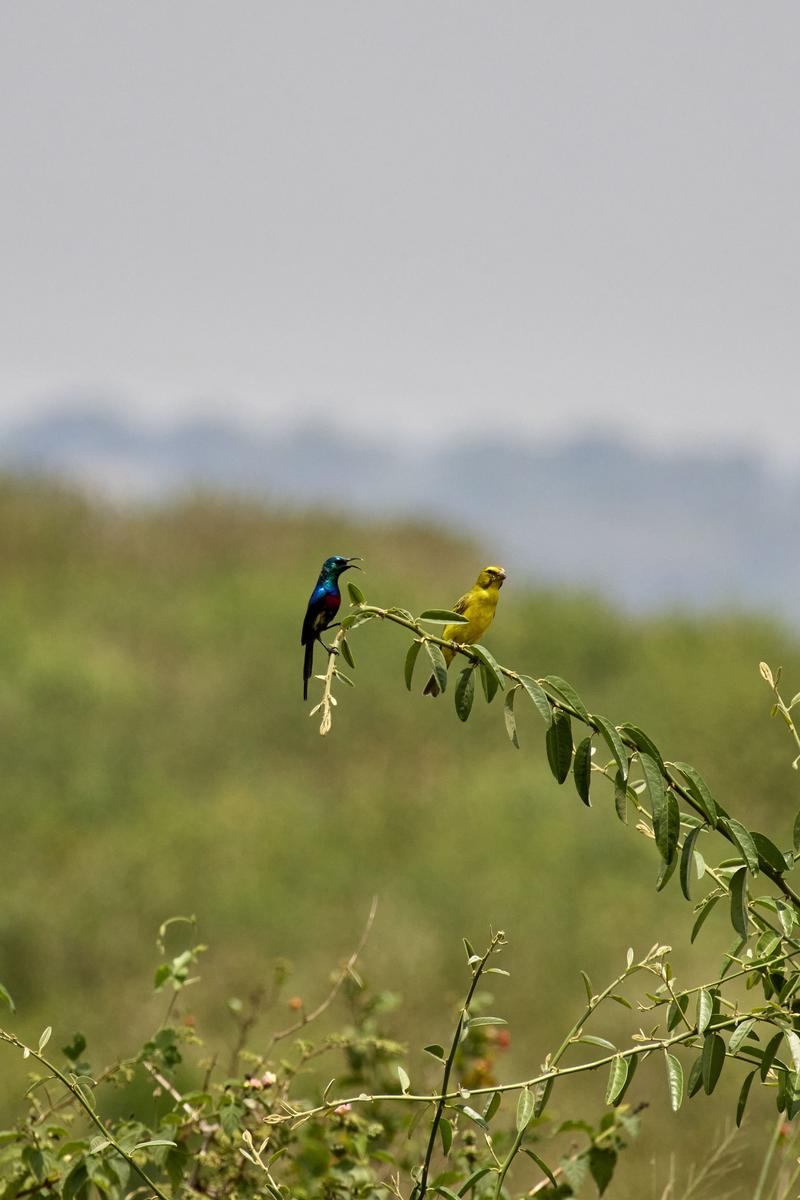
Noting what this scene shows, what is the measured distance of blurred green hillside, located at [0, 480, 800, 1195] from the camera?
11.6 m

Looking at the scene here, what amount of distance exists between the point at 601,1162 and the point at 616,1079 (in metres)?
0.65

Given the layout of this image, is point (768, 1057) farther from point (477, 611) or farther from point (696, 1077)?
point (477, 611)

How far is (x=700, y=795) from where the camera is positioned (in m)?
1.88

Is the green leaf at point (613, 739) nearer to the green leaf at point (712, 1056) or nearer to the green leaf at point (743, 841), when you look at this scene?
the green leaf at point (743, 841)

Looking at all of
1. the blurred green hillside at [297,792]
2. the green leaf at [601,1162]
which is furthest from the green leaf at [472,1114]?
the blurred green hillside at [297,792]

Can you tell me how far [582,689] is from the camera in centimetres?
1777

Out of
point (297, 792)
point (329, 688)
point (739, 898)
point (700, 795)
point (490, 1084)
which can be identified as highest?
point (329, 688)

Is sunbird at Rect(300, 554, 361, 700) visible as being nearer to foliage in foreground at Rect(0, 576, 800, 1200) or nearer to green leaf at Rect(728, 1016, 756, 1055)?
foliage in foreground at Rect(0, 576, 800, 1200)

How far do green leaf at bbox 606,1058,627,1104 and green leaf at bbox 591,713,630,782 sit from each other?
0.41m

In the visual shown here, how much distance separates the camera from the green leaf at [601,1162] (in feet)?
7.80

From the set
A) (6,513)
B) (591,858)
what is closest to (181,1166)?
(591,858)

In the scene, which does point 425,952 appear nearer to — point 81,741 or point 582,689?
point 81,741

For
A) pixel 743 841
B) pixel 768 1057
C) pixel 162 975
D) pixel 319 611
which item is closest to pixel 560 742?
pixel 743 841

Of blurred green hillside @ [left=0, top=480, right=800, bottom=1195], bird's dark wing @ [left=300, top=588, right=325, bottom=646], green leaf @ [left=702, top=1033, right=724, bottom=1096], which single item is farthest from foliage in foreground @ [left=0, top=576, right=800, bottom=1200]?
blurred green hillside @ [left=0, top=480, right=800, bottom=1195]
